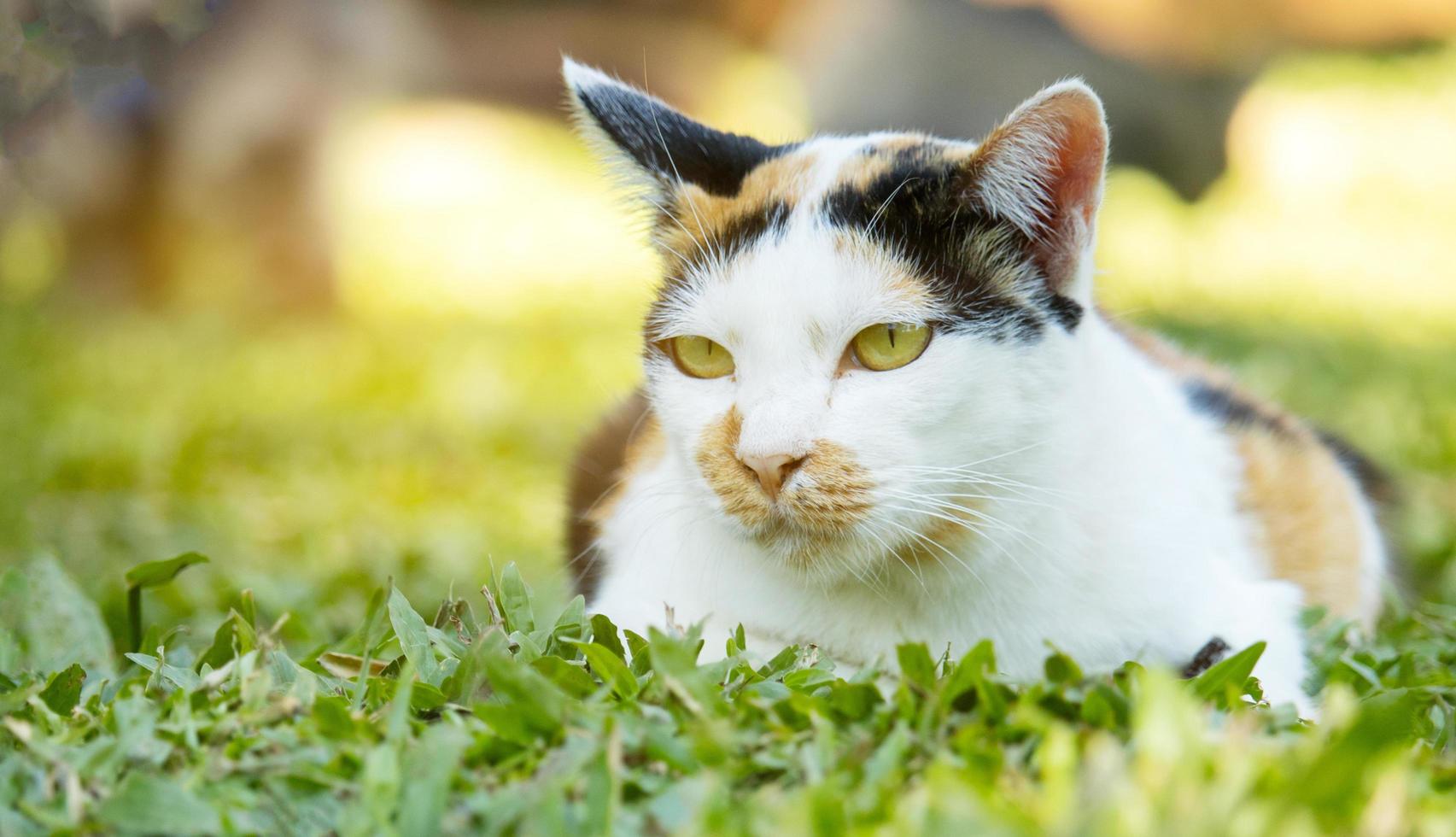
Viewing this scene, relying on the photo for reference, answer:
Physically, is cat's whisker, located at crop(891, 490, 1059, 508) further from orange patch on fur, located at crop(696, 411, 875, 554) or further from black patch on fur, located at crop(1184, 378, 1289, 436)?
black patch on fur, located at crop(1184, 378, 1289, 436)

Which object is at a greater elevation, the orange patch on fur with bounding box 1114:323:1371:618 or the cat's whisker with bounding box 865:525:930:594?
the orange patch on fur with bounding box 1114:323:1371:618

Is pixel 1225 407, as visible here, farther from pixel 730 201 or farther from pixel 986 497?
pixel 730 201

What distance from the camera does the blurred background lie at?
3070 mm

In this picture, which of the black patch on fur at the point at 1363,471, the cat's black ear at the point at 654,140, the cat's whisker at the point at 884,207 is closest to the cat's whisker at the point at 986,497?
the cat's whisker at the point at 884,207

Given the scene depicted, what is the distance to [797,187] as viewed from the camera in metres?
1.85

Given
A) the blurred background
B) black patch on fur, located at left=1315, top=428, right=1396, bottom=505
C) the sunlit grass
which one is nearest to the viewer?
black patch on fur, located at left=1315, top=428, right=1396, bottom=505

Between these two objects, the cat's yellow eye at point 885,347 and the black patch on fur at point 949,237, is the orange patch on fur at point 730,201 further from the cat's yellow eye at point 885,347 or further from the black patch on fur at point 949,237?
the cat's yellow eye at point 885,347

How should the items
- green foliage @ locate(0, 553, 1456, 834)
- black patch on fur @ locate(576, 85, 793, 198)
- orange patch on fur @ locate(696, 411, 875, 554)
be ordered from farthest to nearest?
black patch on fur @ locate(576, 85, 793, 198) < orange patch on fur @ locate(696, 411, 875, 554) < green foliage @ locate(0, 553, 1456, 834)

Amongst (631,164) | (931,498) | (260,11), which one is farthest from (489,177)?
(931,498)

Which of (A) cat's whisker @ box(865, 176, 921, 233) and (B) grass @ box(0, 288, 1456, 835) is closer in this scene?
(B) grass @ box(0, 288, 1456, 835)

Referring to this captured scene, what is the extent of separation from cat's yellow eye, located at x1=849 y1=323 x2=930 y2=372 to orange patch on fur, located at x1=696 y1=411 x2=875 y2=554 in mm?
169

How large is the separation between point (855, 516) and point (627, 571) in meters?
0.60

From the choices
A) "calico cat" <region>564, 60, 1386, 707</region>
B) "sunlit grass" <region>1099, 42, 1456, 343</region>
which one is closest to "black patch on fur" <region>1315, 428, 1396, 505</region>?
"calico cat" <region>564, 60, 1386, 707</region>

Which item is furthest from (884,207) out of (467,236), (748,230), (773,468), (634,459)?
(467,236)
